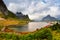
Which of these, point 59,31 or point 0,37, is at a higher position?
point 0,37

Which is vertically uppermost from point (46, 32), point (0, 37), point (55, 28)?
point (46, 32)

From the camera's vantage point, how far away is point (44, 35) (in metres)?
41.1

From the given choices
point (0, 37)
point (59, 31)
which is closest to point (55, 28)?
point (59, 31)

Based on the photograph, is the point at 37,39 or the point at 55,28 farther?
the point at 55,28

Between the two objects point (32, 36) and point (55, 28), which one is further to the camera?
point (55, 28)

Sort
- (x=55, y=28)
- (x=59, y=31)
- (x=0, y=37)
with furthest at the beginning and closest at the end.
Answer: (x=55, y=28)
(x=59, y=31)
(x=0, y=37)

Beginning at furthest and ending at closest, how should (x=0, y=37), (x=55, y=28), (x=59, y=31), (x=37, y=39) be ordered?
(x=55, y=28)
(x=59, y=31)
(x=0, y=37)
(x=37, y=39)

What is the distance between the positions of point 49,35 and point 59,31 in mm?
25219

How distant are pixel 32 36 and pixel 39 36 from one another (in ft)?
5.75

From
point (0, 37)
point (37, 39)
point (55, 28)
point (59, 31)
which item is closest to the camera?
point (37, 39)

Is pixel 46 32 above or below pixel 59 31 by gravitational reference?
above

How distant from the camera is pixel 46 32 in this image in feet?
136

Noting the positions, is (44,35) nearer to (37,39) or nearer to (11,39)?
(37,39)

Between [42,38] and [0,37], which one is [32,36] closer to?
[42,38]
